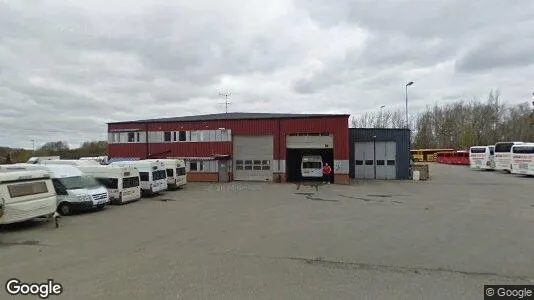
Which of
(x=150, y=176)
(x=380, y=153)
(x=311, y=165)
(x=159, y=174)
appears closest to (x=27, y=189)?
(x=150, y=176)

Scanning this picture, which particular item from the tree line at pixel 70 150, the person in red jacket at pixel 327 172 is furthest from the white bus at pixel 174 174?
the tree line at pixel 70 150

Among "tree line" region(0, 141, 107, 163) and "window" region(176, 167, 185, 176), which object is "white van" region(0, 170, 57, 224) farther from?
"tree line" region(0, 141, 107, 163)

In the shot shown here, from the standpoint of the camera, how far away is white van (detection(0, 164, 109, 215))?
18891mm

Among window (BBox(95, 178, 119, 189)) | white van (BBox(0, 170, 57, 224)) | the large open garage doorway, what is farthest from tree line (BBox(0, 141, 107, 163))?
white van (BBox(0, 170, 57, 224))

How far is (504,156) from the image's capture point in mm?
48156

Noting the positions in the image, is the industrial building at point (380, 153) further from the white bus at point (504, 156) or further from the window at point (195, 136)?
the window at point (195, 136)

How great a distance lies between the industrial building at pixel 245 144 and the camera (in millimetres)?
37344

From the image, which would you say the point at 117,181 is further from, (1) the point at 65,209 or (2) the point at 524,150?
(2) the point at 524,150

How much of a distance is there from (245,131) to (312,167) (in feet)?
23.3

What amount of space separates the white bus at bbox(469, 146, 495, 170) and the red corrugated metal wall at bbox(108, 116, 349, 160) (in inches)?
1125

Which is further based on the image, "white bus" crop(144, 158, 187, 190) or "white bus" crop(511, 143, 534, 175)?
"white bus" crop(511, 143, 534, 175)

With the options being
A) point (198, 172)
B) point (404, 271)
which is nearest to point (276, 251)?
point (404, 271)

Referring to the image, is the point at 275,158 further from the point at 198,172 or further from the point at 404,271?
the point at 404,271

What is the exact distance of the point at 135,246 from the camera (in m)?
11.3
